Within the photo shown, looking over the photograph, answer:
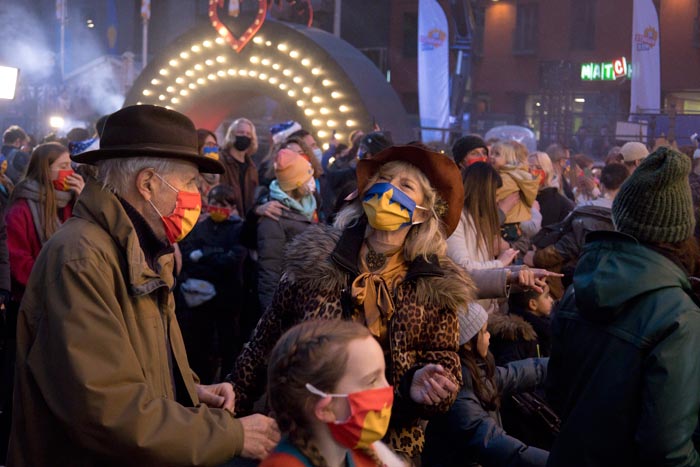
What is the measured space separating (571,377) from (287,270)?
3.91 feet

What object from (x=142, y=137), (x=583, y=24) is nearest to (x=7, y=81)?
(x=142, y=137)

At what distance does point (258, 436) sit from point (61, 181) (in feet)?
13.2

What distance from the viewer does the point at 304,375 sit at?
2348 mm

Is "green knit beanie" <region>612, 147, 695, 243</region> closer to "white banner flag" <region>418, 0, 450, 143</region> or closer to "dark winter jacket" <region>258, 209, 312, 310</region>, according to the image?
"dark winter jacket" <region>258, 209, 312, 310</region>

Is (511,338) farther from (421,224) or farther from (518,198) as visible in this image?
(518,198)

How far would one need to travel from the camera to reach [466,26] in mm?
22094

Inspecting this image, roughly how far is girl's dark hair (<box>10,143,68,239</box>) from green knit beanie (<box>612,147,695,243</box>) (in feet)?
13.9

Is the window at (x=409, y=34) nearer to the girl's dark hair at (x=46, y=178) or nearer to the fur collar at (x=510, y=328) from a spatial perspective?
the girl's dark hair at (x=46, y=178)

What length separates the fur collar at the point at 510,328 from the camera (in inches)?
183

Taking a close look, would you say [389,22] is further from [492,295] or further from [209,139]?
[492,295]

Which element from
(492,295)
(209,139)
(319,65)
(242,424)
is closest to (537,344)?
(492,295)

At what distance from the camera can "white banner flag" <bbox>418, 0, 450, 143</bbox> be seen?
66.7 feet

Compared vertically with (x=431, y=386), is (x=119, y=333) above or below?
above

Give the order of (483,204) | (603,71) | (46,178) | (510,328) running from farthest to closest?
1. (603,71)
2. (46,178)
3. (483,204)
4. (510,328)
